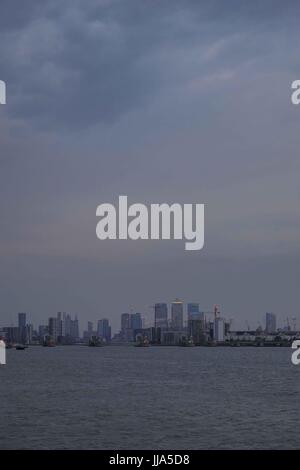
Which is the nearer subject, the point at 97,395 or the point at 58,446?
the point at 58,446

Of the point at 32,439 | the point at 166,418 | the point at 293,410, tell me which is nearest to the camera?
the point at 32,439

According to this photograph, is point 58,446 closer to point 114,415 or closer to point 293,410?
point 114,415

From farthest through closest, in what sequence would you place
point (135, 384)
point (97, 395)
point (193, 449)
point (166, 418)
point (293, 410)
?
point (135, 384), point (97, 395), point (293, 410), point (166, 418), point (193, 449)

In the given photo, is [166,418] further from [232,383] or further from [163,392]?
[232,383]

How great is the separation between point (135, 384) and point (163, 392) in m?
13.2

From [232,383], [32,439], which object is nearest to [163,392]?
[232,383]

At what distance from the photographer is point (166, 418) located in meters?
57.5

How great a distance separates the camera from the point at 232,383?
3829 inches
